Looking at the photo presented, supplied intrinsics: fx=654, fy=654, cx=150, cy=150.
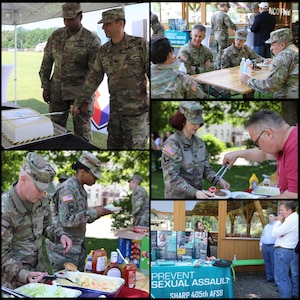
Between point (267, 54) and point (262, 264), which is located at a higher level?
point (267, 54)

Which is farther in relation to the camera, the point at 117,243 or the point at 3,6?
the point at 117,243

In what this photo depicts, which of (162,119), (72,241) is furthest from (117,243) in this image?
(162,119)

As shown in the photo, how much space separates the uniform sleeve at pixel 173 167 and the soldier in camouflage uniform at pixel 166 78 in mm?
349

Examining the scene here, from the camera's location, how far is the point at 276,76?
461 centimetres

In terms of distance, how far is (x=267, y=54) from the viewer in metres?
4.70

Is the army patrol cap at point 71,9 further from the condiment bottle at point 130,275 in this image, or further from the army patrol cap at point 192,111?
the condiment bottle at point 130,275

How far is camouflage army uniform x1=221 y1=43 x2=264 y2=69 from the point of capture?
4.75m

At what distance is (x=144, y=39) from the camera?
15.1 ft

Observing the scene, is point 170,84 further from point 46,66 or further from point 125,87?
point 46,66

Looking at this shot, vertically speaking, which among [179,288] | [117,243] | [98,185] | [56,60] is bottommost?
[179,288]

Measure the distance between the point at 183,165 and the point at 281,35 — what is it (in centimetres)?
116

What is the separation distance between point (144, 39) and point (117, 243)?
1.50m

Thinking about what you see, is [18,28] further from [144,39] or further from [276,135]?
[276,135]

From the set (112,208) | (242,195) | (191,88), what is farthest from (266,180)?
(112,208)
